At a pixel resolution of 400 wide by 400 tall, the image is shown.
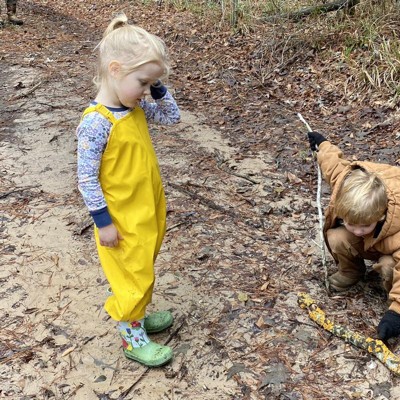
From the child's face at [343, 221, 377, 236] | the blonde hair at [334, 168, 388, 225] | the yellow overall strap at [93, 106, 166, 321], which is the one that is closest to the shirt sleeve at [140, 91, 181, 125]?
the yellow overall strap at [93, 106, 166, 321]

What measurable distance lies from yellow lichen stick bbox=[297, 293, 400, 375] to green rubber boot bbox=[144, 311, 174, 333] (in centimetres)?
85

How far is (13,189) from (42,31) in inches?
312

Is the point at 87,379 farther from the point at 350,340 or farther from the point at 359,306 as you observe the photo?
the point at 359,306

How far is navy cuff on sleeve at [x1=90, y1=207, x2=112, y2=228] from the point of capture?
234 centimetres

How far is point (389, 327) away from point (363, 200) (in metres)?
0.73

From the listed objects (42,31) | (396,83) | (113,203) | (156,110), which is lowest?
(42,31)

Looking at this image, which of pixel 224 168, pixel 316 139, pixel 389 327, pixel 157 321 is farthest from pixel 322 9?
pixel 157 321

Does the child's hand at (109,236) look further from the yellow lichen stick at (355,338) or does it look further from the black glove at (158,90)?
the yellow lichen stick at (355,338)

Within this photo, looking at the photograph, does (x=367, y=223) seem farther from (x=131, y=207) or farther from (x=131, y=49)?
(x=131, y=49)

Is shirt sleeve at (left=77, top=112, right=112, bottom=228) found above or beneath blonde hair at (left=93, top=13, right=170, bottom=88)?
beneath

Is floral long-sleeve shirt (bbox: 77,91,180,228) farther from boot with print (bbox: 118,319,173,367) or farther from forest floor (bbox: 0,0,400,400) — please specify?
forest floor (bbox: 0,0,400,400)

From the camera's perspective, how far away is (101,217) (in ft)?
7.69

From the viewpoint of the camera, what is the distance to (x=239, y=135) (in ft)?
18.4

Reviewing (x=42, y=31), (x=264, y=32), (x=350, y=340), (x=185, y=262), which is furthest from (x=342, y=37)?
(x=42, y=31)
